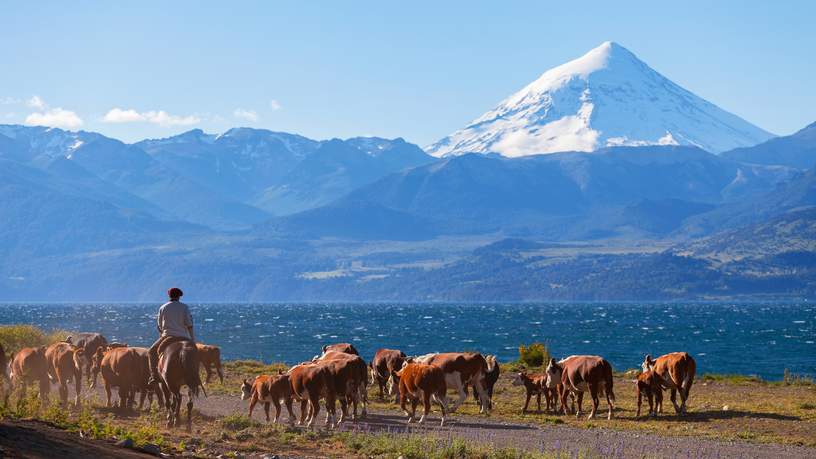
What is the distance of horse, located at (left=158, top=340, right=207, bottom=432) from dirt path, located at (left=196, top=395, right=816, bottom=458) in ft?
9.59

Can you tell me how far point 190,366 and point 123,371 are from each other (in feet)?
15.7

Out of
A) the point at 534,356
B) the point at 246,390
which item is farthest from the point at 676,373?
the point at 534,356

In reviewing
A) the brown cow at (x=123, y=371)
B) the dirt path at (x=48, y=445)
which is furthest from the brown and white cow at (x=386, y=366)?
the dirt path at (x=48, y=445)

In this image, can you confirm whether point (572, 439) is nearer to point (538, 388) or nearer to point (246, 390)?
point (538, 388)

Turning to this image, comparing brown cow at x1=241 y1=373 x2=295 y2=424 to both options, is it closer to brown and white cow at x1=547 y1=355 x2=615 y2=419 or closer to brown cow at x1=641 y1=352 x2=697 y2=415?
brown and white cow at x1=547 y1=355 x2=615 y2=419

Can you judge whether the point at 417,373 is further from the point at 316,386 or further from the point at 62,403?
the point at 62,403

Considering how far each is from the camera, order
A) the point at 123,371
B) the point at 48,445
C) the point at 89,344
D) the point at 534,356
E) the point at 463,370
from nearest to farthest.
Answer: the point at 48,445, the point at 123,371, the point at 463,370, the point at 89,344, the point at 534,356

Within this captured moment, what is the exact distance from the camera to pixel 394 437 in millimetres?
22797

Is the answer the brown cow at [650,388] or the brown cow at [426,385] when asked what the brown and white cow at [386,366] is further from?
the brown cow at [650,388]

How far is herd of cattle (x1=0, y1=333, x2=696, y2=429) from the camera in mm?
25516

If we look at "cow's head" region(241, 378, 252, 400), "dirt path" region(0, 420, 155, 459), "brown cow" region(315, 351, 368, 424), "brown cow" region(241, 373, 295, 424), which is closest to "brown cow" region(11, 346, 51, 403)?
"cow's head" region(241, 378, 252, 400)

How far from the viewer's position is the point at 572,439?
24.2m

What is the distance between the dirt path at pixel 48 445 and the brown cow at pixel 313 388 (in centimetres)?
680

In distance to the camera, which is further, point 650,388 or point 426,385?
point 650,388
